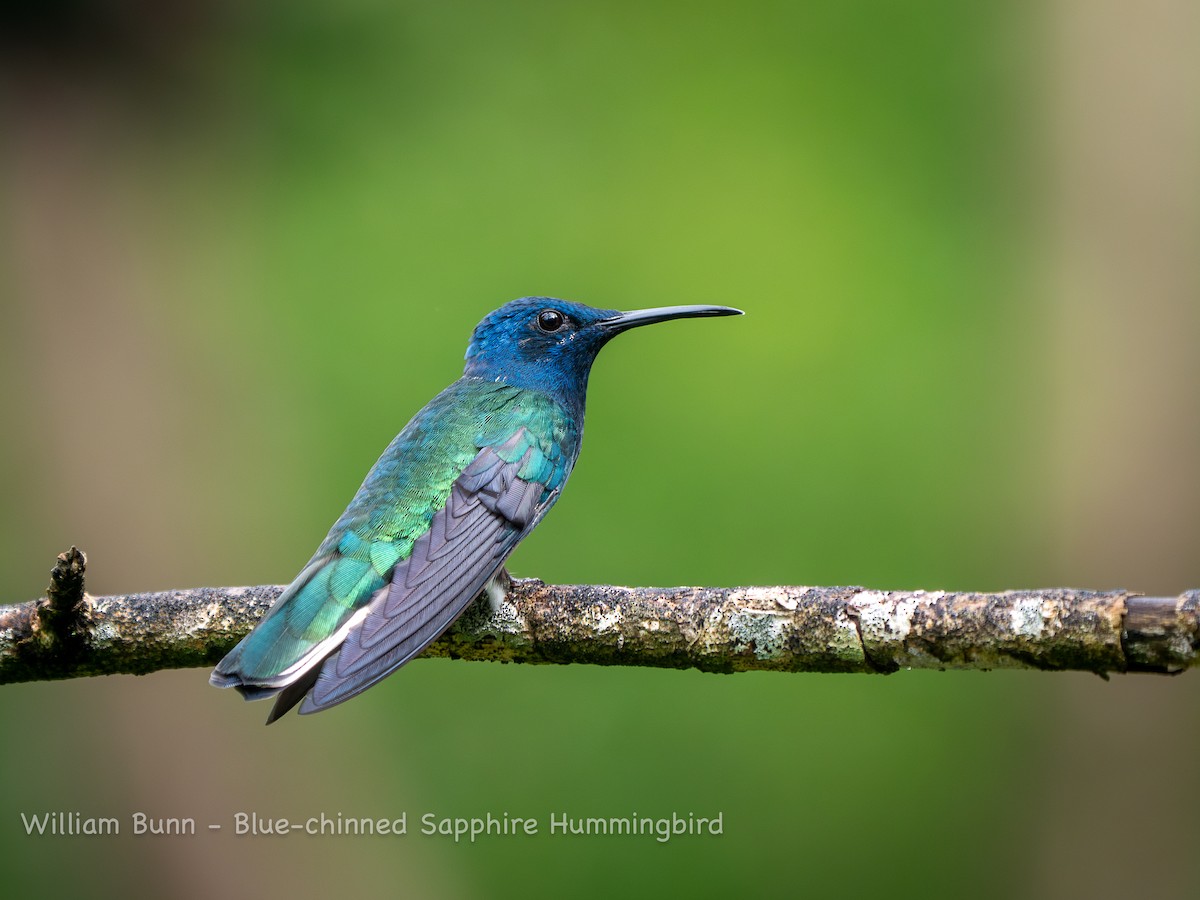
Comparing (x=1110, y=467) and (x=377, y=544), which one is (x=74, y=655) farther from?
(x=1110, y=467)

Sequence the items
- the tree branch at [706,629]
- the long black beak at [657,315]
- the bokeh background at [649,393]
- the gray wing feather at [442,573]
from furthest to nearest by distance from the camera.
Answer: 1. the bokeh background at [649,393]
2. the long black beak at [657,315]
3. the gray wing feather at [442,573]
4. the tree branch at [706,629]

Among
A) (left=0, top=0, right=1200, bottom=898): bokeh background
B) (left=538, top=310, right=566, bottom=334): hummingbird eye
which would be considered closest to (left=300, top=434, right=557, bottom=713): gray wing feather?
(left=538, top=310, right=566, bottom=334): hummingbird eye

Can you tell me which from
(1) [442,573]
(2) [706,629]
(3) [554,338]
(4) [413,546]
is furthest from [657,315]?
(2) [706,629]

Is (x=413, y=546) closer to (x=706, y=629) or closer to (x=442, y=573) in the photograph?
(x=442, y=573)

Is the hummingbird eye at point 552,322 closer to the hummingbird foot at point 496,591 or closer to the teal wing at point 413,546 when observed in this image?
the teal wing at point 413,546

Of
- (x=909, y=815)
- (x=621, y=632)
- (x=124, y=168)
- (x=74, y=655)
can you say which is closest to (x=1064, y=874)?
(x=909, y=815)

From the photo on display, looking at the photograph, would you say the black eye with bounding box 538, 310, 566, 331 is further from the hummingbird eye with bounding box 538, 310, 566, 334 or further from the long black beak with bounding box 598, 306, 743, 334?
the long black beak with bounding box 598, 306, 743, 334

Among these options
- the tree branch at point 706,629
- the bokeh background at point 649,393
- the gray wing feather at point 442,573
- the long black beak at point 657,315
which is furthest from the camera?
the bokeh background at point 649,393

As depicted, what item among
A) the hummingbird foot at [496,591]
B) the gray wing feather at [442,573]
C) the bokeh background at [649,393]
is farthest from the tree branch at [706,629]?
the bokeh background at [649,393]
